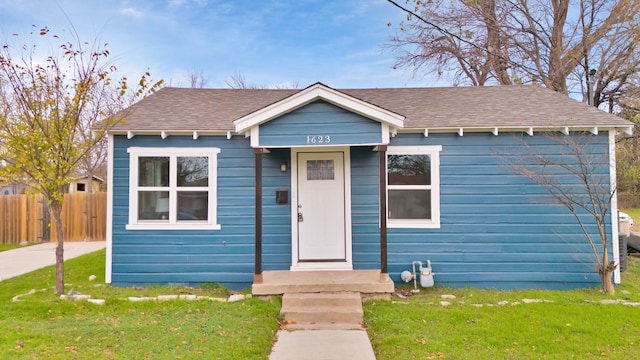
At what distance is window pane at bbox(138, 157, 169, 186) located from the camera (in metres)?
6.58

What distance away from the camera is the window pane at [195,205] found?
6.57 meters

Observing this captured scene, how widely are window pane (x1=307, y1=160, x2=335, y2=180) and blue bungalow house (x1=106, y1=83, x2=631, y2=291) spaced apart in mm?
18

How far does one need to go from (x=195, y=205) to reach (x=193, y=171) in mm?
600

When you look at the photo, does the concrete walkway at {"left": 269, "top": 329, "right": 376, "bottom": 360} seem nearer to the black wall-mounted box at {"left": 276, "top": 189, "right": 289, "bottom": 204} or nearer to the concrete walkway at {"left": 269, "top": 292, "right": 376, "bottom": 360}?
the concrete walkway at {"left": 269, "top": 292, "right": 376, "bottom": 360}

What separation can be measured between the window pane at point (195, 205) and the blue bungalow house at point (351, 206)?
18 millimetres

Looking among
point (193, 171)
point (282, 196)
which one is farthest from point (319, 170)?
point (193, 171)

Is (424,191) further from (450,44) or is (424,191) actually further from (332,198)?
(450,44)

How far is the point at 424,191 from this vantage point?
21.3ft

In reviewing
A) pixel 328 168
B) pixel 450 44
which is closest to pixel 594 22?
pixel 450 44

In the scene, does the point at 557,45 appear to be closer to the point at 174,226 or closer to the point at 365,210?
the point at 365,210

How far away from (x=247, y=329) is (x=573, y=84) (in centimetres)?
1450

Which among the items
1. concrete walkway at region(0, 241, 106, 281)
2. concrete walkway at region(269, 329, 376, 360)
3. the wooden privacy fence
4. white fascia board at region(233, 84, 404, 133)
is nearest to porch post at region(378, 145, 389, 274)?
white fascia board at region(233, 84, 404, 133)

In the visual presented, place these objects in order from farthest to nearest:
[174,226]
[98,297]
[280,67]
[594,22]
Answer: [280,67] → [594,22] → [174,226] → [98,297]

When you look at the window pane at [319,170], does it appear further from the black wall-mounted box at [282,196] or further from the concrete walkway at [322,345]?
the concrete walkway at [322,345]
